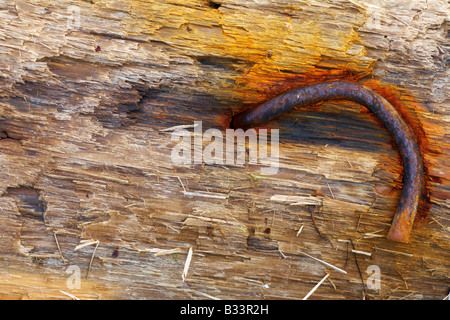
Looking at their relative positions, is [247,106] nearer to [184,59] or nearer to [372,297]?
[184,59]

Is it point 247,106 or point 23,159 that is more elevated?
point 247,106

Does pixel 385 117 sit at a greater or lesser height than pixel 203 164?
greater

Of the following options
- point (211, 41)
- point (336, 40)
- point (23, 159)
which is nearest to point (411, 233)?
point (336, 40)

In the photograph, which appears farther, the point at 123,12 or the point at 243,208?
the point at 243,208

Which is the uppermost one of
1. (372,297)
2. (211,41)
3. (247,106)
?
(211,41)
